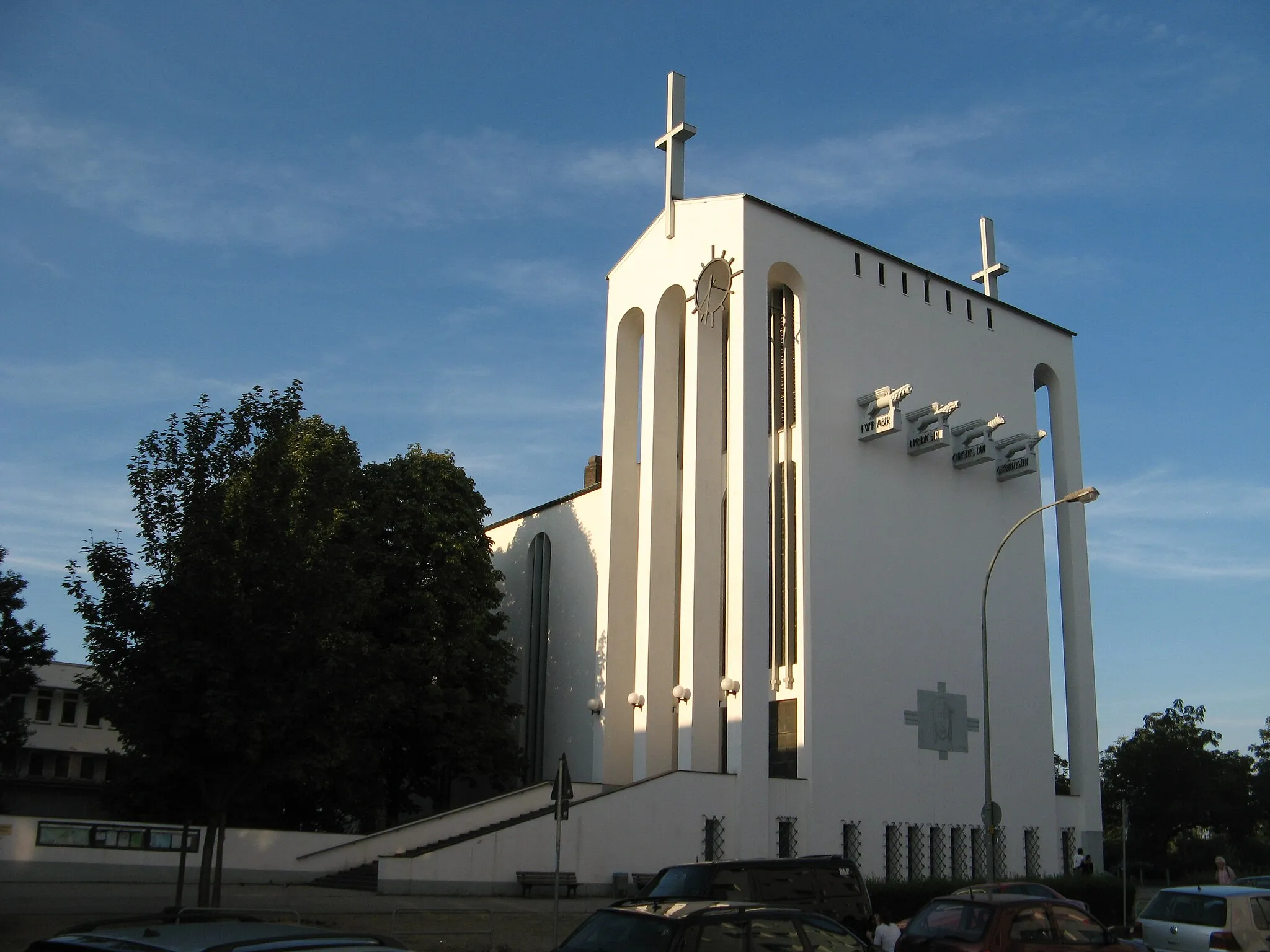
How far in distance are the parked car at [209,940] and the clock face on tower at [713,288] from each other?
27080 mm

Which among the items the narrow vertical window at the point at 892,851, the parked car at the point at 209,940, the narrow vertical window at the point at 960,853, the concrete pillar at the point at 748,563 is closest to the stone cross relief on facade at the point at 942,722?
the narrow vertical window at the point at 960,853

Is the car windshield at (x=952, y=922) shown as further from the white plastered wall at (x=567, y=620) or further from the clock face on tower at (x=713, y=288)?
the clock face on tower at (x=713, y=288)

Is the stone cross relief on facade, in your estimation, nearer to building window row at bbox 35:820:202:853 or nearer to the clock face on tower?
the clock face on tower

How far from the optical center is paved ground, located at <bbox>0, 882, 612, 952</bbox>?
670 inches

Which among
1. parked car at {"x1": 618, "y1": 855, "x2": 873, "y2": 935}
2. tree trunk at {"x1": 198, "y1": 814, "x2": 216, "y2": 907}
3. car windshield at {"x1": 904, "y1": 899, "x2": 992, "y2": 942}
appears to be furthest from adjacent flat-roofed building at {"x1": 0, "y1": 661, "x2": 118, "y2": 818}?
car windshield at {"x1": 904, "y1": 899, "x2": 992, "y2": 942}

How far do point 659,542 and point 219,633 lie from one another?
1722 centimetres

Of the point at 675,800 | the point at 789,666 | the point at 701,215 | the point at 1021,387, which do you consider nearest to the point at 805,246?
the point at 701,215

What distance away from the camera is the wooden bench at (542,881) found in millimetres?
25516

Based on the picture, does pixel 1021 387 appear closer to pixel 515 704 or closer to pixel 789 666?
pixel 789 666

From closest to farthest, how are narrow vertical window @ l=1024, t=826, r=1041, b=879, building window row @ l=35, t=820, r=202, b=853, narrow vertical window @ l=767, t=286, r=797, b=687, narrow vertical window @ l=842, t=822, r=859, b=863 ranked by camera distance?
building window row @ l=35, t=820, r=202, b=853 < narrow vertical window @ l=842, t=822, r=859, b=863 < narrow vertical window @ l=767, t=286, r=797, b=687 < narrow vertical window @ l=1024, t=826, r=1041, b=879

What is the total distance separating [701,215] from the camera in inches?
1292

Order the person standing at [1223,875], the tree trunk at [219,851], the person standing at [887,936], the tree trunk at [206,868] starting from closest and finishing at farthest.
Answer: the person standing at [887,936] < the tree trunk at [206,868] < the tree trunk at [219,851] < the person standing at [1223,875]

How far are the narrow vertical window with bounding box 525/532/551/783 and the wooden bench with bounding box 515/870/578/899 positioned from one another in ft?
33.6

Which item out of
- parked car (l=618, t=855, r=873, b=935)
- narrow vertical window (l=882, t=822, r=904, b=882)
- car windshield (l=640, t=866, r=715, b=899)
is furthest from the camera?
narrow vertical window (l=882, t=822, r=904, b=882)
